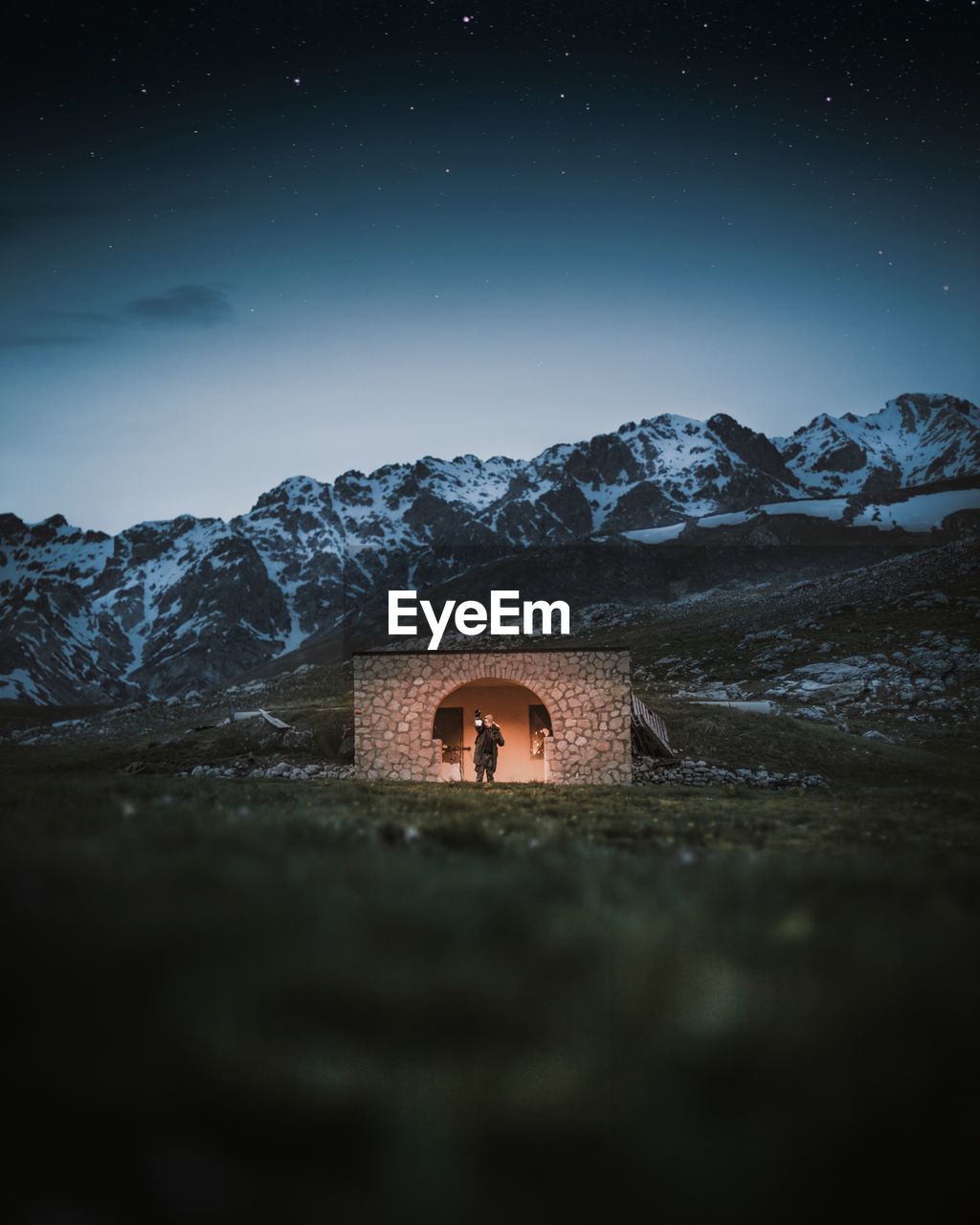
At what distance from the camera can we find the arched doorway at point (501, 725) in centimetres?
3638

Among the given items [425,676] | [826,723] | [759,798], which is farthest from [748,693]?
[759,798]

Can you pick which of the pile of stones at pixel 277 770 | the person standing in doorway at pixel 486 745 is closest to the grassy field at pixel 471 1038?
the person standing in doorway at pixel 486 745

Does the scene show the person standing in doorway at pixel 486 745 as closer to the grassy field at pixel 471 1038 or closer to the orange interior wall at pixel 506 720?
the orange interior wall at pixel 506 720

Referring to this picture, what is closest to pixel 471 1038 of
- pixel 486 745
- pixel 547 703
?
pixel 486 745

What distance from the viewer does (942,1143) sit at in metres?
4.92

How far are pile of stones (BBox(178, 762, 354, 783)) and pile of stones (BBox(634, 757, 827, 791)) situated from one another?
1125 cm

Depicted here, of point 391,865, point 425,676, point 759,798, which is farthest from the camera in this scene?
point 425,676

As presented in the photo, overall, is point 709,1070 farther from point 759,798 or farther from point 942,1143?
point 759,798

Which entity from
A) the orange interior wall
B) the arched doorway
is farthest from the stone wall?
the orange interior wall

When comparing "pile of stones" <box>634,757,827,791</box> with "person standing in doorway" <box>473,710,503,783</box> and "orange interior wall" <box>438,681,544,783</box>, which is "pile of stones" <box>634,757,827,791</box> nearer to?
"orange interior wall" <box>438,681,544,783</box>

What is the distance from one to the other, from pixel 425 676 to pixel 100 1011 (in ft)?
84.0

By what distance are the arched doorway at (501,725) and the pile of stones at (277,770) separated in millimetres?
4205

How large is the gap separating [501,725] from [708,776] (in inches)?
337

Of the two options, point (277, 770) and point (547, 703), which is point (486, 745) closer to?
point (547, 703)
